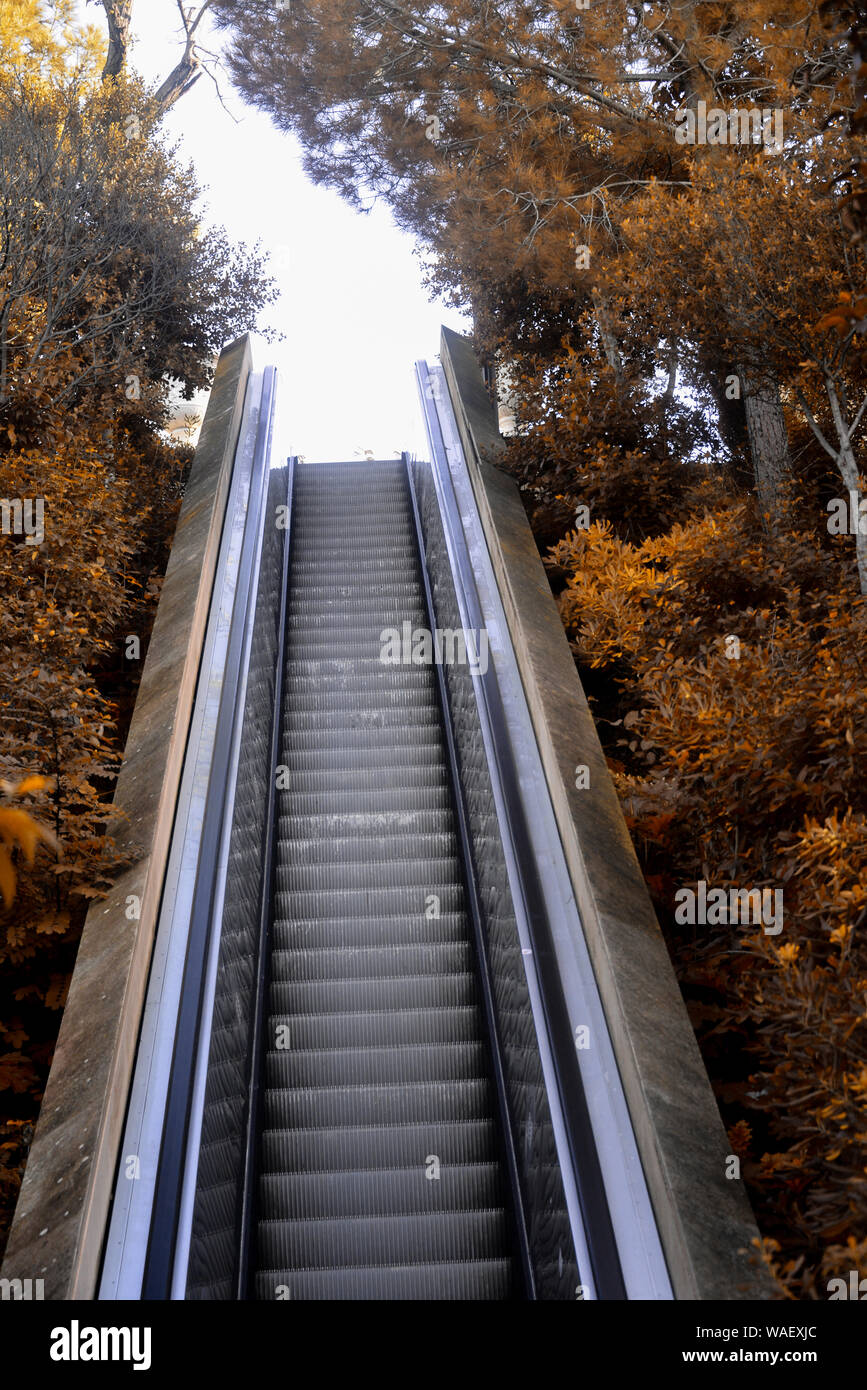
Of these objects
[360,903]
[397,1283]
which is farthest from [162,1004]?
[360,903]

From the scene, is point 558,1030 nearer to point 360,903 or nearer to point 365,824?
point 360,903

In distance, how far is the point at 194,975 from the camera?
4.14 meters

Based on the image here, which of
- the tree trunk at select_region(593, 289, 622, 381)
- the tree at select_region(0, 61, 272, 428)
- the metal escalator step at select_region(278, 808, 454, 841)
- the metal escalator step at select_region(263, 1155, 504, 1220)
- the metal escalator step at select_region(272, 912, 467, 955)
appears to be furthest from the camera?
the tree trunk at select_region(593, 289, 622, 381)

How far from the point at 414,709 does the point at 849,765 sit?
3505 millimetres

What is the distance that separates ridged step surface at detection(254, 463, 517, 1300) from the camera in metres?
4.39

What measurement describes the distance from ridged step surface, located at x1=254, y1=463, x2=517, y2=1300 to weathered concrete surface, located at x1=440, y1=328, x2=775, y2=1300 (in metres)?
0.92

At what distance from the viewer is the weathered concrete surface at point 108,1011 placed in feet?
11.1

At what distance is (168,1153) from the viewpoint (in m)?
3.51

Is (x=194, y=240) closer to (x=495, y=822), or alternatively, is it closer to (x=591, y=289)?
(x=591, y=289)

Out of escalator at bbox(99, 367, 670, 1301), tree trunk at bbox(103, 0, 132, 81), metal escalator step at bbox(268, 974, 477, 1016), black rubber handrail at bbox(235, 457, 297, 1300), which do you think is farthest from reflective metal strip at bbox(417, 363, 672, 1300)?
tree trunk at bbox(103, 0, 132, 81)

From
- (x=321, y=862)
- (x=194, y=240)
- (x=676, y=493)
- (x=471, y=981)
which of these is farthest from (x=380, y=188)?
(x=471, y=981)

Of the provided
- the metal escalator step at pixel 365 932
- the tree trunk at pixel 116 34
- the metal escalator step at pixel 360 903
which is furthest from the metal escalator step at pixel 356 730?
the tree trunk at pixel 116 34

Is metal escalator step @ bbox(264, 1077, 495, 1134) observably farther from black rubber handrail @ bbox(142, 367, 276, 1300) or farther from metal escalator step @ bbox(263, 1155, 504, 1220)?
black rubber handrail @ bbox(142, 367, 276, 1300)

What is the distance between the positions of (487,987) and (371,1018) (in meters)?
0.56
